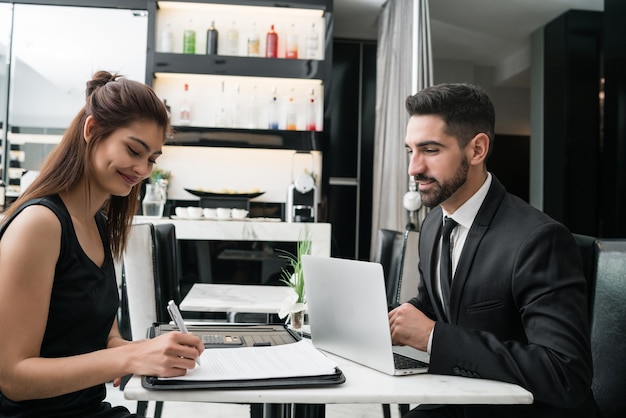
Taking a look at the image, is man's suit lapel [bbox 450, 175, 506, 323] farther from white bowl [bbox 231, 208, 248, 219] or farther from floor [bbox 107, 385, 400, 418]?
white bowl [bbox 231, 208, 248, 219]

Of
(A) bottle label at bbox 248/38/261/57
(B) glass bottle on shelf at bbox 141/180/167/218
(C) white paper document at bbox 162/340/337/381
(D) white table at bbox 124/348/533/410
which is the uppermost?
(A) bottle label at bbox 248/38/261/57

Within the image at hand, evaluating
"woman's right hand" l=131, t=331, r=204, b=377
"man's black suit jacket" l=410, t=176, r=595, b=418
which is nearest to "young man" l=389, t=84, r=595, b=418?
"man's black suit jacket" l=410, t=176, r=595, b=418

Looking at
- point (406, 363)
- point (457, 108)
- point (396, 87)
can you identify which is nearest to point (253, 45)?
point (396, 87)

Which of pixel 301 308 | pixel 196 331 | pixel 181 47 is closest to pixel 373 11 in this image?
pixel 181 47

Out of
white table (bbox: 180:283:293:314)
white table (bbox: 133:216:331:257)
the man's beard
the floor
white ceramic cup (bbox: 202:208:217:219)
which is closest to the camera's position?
the man's beard

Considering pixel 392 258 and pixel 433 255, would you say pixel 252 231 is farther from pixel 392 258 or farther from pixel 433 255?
pixel 433 255

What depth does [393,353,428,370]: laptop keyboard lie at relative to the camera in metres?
1.11

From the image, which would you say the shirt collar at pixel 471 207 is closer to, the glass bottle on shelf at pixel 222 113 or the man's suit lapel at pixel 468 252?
the man's suit lapel at pixel 468 252

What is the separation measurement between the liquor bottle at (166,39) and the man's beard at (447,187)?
4.01 m

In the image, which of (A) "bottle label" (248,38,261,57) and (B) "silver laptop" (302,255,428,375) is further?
(A) "bottle label" (248,38,261,57)

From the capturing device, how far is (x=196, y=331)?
1.32m

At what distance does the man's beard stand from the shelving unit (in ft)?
11.7

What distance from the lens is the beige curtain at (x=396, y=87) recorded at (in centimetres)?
442

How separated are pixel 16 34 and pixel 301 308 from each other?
4414 millimetres
